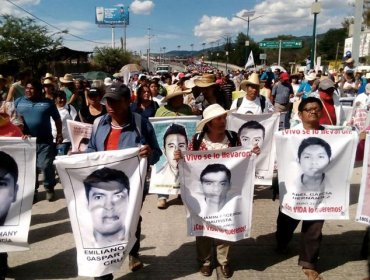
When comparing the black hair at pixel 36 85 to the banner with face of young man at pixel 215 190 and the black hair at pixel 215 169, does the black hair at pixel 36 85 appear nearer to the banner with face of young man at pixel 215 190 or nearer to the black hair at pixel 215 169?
the banner with face of young man at pixel 215 190

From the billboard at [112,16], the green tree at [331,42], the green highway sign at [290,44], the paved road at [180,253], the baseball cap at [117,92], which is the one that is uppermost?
the billboard at [112,16]

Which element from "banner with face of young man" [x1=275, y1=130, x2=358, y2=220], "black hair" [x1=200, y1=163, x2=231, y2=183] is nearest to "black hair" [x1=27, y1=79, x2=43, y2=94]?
"black hair" [x1=200, y1=163, x2=231, y2=183]

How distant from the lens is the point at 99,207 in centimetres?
350

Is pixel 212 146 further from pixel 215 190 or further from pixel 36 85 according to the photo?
pixel 36 85

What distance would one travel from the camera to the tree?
118 feet

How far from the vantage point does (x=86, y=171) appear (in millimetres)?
3463

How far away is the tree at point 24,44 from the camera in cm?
3588

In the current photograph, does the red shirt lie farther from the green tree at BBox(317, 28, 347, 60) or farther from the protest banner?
the green tree at BBox(317, 28, 347, 60)

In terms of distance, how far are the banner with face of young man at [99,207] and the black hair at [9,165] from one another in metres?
0.61

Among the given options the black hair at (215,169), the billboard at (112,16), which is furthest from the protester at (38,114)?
the billboard at (112,16)

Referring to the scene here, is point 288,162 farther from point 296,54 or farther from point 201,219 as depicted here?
point 296,54

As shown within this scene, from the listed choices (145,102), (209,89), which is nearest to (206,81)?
(209,89)

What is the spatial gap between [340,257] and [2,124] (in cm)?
369

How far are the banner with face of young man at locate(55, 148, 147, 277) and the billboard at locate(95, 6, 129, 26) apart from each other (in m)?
85.6
